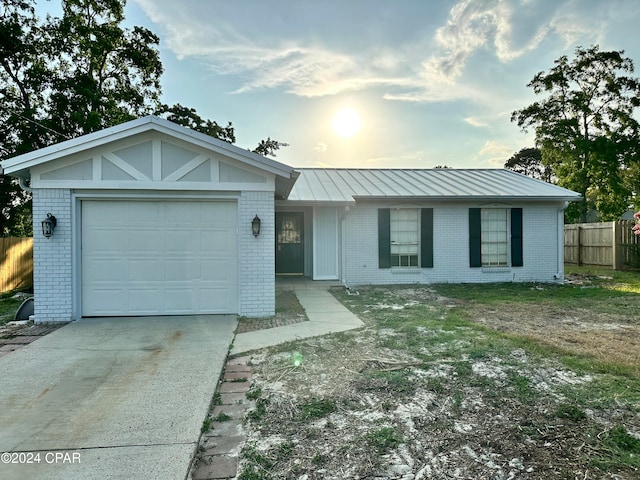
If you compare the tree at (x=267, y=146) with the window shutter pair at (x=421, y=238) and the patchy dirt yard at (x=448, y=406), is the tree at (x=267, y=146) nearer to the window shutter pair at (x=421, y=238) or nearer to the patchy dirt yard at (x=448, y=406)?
the window shutter pair at (x=421, y=238)

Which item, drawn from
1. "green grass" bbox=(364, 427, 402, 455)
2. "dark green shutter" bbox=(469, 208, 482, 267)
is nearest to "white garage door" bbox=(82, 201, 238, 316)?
"green grass" bbox=(364, 427, 402, 455)

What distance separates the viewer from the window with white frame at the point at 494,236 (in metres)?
11.1

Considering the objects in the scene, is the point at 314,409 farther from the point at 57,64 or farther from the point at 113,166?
the point at 57,64

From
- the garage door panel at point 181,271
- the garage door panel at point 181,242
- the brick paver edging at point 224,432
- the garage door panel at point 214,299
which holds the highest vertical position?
the garage door panel at point 181,242

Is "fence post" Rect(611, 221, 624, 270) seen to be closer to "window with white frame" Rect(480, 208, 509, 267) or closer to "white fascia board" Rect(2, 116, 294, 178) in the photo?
"window with white frame" Rect(480, 208, 509, 267)

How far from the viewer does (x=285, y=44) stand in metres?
10.1

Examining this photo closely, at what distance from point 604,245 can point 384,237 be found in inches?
398

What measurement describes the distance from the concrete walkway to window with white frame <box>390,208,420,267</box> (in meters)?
3.27

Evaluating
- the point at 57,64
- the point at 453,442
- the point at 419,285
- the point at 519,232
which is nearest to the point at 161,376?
the point at 453,442

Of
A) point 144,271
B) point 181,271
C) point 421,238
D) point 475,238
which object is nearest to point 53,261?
point 144,271

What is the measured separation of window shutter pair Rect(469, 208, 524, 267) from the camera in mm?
10922

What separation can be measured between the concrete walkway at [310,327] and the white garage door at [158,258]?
1.45 metres

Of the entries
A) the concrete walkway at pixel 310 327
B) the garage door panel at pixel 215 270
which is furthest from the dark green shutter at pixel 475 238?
the garage door panel at pixel 215 270

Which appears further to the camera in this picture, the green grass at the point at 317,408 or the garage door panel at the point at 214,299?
the garage door panel at the point at 214,299
